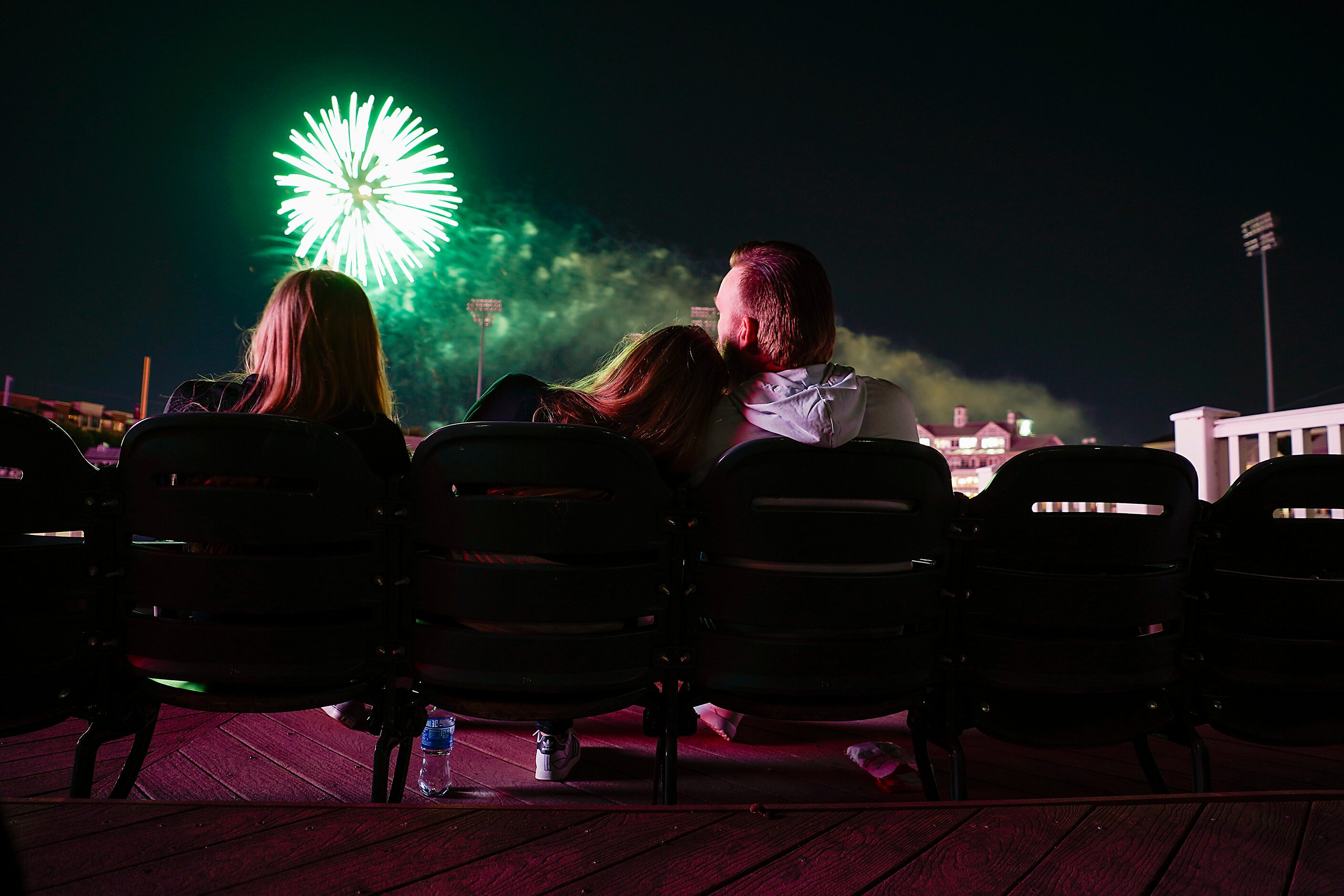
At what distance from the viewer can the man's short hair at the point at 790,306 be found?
1.56 m

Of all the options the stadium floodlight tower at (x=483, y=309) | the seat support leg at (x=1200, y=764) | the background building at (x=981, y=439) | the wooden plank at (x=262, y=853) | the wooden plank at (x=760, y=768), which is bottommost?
the wooden plank at (x=760, y=768)

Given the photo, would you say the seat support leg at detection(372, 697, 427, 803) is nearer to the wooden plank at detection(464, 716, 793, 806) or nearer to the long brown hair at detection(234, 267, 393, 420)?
the wooden plank at detection(464, 716, 793, 806)

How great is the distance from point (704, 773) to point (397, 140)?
372 inches

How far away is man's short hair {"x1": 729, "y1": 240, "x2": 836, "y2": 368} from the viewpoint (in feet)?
5.11

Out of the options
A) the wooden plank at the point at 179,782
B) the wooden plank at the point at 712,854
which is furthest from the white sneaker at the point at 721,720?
the wooden plank at the point at 179,782

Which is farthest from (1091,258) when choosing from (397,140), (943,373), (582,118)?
(397,140)

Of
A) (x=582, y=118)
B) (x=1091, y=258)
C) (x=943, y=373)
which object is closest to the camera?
(x=582, y=118)

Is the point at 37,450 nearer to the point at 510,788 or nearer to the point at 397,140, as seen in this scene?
the point at 510,788

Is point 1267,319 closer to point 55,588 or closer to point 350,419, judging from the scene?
point 350,419

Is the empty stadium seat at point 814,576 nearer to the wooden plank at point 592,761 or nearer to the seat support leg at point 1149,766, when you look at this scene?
the wooden plank at point 592,761

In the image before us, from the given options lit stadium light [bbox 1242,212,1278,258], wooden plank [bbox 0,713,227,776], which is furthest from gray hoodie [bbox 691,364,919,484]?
lit stadium light [bbox 1242,212,1278,258]

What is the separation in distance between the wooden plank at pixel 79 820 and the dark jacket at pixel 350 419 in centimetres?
70

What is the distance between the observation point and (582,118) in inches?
1591

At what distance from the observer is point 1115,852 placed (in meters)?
0.79
